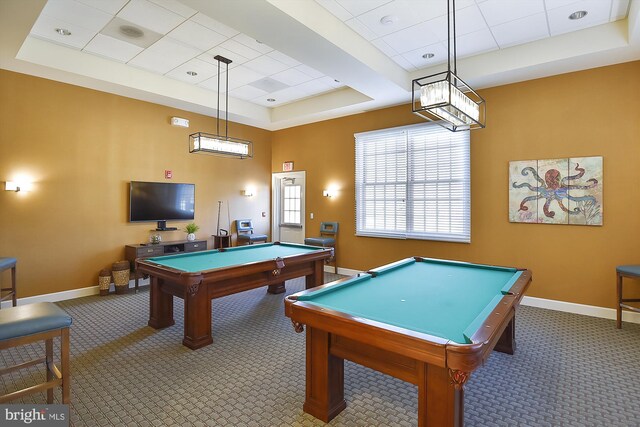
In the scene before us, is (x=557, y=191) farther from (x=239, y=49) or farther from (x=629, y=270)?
(x=239, y=49)

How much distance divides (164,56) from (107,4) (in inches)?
48.3

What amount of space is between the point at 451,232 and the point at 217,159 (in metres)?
4.74

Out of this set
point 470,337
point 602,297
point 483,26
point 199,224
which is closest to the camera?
point 470,337

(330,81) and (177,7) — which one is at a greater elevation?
(330,81)

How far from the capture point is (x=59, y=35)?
4066mm

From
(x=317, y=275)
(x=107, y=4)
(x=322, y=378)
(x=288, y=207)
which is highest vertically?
(x=107, y=4)

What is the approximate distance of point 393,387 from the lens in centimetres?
263

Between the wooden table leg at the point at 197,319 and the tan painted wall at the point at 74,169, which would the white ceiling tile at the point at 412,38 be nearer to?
the wooden table leg at the point at 197,319

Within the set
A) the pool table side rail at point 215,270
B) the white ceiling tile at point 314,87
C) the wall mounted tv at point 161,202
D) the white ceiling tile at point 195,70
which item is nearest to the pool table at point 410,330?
the pool table side rail at point 215,270

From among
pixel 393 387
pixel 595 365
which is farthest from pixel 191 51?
pixel 595 365

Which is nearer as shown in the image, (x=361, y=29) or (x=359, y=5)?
(x=359, y=5)

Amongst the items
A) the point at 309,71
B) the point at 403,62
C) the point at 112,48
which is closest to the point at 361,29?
the point at 403,62

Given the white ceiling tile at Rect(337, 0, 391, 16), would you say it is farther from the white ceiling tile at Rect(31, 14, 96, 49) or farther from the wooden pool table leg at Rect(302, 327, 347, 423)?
the wooden pool table leg at Rect(302, 327, 347, 423)

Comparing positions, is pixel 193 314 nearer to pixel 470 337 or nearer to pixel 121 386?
pixel 121 386
